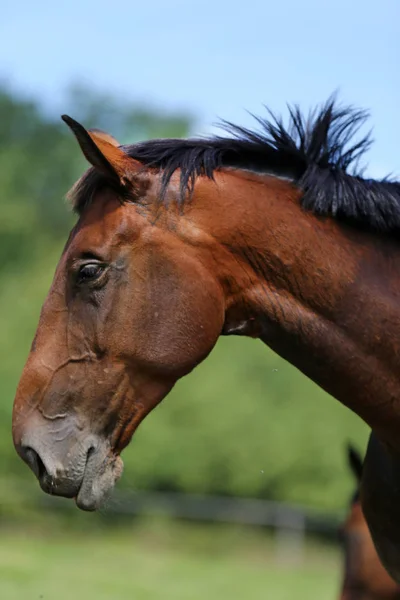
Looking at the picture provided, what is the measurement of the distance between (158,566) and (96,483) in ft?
51.2

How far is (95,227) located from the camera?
12.2ft

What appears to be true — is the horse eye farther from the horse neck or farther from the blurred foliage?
the blurred foliage

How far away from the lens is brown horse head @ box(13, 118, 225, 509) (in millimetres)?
3592

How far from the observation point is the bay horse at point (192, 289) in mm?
3600

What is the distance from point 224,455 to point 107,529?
139 inches

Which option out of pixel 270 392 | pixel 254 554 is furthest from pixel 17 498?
pixel 270 392

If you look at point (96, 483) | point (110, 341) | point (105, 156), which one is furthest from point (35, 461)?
point (105, 156)

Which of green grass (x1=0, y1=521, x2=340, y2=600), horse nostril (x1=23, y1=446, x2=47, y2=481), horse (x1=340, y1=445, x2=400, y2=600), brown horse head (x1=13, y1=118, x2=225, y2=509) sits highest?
brown horse head (x1=13, y1=118, x2=225, y2=509)

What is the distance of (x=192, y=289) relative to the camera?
3.61m

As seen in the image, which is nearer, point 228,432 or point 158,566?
point 158,566

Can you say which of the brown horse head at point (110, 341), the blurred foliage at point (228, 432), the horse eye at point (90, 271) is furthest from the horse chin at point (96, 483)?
the blurred foliage at point (228, 432)

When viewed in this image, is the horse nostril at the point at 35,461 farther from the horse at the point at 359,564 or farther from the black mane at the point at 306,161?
the horse at the point at 359,564

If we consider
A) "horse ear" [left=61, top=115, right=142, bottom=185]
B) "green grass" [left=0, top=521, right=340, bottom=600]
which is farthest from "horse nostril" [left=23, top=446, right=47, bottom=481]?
"green grass" [left=0, top=521, right=340, bottom=600]

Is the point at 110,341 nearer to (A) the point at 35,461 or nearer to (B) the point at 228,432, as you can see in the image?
(A) the point at 35,461
